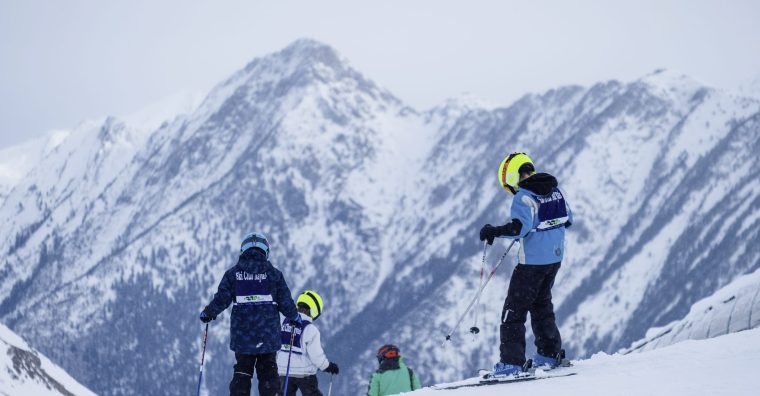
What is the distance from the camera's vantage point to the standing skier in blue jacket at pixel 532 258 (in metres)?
14.0

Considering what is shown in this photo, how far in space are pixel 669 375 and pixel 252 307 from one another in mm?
7431

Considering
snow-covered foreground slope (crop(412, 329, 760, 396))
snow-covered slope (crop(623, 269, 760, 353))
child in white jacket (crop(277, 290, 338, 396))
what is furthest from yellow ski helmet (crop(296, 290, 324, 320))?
snow-covered slope (crop(623, 269, 760, 353))

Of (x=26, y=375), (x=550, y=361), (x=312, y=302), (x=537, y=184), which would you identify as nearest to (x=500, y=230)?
(x=537, y=184)

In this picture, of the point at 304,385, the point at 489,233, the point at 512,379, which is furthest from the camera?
the point at 304,385

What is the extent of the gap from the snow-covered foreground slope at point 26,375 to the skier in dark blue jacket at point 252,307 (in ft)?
139

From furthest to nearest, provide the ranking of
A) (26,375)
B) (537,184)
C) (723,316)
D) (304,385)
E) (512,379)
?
(26,375) → (723,316) → (304,385) → (537,184) → (512,379)

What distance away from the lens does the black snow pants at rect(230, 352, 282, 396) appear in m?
15.3

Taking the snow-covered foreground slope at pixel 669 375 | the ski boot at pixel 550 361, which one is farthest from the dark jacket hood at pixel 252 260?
the ski boot at pixel 550 361

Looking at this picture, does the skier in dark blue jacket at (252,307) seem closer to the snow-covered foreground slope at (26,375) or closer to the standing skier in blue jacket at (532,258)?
the standing skier in blue jacket at (532,258)

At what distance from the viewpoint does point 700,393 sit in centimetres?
970

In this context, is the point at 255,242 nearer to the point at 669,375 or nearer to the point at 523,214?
the point at 523,214

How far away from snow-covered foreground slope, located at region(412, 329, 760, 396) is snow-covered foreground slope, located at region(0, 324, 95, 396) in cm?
4730

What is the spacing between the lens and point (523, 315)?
1441cm

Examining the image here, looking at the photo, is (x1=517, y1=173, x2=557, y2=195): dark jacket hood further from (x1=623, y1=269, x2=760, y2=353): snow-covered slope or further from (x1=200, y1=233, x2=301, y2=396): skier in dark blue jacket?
(x1=623, y1=269, x2=760, y2=353): snow-covered slope
